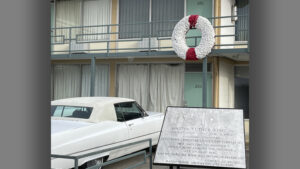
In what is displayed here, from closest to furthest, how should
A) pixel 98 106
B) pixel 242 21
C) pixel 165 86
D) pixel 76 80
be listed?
1. pixel 98 106
2. pixel 242 21
3. pixel 165 86
4. pixel 76 80

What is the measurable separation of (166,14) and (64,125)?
26.3 ft

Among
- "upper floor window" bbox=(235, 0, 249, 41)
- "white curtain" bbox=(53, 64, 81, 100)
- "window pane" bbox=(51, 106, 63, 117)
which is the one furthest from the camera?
"white curtain" bbox=(53, 64, 81, 100)

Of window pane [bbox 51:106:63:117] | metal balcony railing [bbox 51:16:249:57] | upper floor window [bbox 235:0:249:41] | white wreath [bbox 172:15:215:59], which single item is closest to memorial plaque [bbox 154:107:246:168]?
window pane [bbox 51:106:63:117]

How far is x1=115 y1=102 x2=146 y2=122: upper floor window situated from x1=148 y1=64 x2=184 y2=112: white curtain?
16.6 feet

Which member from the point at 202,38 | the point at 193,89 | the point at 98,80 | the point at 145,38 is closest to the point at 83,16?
the point at 98,80

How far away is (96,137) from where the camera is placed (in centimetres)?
568

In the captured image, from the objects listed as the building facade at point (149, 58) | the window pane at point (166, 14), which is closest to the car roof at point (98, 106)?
the building facade at point (149, 58)

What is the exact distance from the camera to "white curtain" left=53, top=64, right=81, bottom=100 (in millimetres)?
14359

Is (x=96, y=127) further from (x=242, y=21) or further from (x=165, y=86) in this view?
(x=242, y=21)

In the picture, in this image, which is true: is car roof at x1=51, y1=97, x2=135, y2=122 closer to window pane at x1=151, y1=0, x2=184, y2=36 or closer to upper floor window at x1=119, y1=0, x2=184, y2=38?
upper floor window at x1=119, y1=0, x2=184, y2=38

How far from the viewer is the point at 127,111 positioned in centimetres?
714
